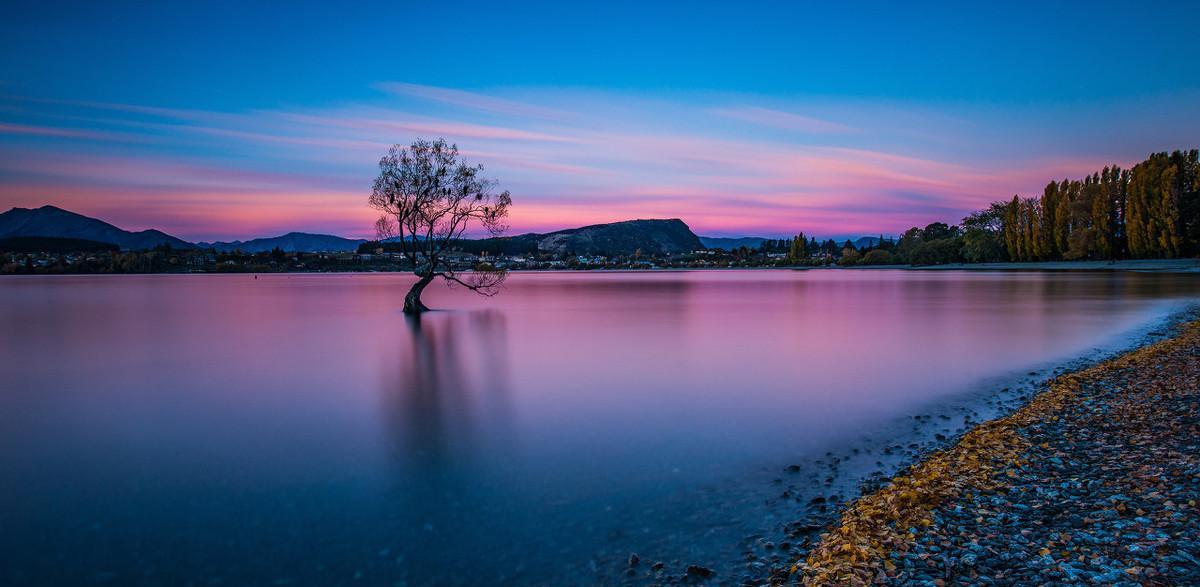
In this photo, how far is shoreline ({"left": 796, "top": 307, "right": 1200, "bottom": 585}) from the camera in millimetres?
4781

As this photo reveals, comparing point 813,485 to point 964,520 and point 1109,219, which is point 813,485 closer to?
point 964,520

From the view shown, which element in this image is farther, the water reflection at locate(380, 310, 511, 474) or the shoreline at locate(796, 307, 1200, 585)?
the water reflection at locate(380, 310, 511, 474)

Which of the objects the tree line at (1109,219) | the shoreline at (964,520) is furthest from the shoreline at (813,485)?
the tree line at (1109,219)

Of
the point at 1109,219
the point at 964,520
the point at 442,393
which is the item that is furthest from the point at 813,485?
the point at 1109,219

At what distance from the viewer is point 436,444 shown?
9805mm

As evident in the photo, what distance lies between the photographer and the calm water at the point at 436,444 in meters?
6.02

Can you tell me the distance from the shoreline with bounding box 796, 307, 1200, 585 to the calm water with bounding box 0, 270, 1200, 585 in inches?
34.5

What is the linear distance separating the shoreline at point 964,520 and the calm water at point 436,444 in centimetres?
88

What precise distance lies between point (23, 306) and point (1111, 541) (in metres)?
59.8

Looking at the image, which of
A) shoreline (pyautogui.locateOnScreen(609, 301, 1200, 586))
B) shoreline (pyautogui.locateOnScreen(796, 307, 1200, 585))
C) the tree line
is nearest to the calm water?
shoreline (pyautogui.locateOnScreen(609, 301, 1200, 586))

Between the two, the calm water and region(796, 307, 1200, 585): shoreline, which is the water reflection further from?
region(796, 307, 1200, 585): shoreline

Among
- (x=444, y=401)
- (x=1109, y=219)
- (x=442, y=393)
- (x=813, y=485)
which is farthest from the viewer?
(x=1109, y=219)

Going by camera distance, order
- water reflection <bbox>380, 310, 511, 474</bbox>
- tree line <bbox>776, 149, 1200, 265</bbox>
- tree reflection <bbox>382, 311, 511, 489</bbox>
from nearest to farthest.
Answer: tree reflection <bbox>382, 311, 511, 489</bbox>, water reflection <bbox>380, 310, 511, 474</bbox>, tree line <bbox>776, 149, 1200, 265</bbox>

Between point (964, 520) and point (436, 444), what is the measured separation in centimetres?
707
